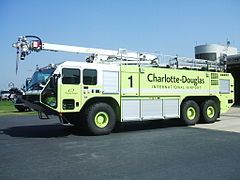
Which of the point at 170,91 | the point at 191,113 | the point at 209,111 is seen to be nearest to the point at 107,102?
the point at 170,91

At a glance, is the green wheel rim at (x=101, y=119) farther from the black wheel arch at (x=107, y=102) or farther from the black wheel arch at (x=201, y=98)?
the black wheel arch at (x=201, y=98)

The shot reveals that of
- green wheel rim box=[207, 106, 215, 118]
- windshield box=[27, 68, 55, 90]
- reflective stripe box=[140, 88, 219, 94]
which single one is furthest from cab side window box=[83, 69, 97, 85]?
green wheel rim box=[207, 106, 215, 118]

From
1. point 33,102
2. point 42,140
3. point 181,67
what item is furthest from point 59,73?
point 181,67

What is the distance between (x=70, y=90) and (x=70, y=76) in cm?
49

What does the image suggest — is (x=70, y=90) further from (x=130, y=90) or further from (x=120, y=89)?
(x=130, y=90)

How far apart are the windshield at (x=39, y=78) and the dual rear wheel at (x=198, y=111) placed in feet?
20.7

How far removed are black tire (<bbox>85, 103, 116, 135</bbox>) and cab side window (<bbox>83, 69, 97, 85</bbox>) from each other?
835 millimetres

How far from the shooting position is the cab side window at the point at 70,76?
39.1 feet

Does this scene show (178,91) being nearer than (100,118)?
No

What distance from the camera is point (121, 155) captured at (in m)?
8.70

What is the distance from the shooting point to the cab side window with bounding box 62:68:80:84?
39.1 feet

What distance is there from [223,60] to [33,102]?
10555 millimetres

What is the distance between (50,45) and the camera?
14.2m

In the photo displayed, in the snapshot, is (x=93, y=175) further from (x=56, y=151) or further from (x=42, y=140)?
(x=42, y=140)
